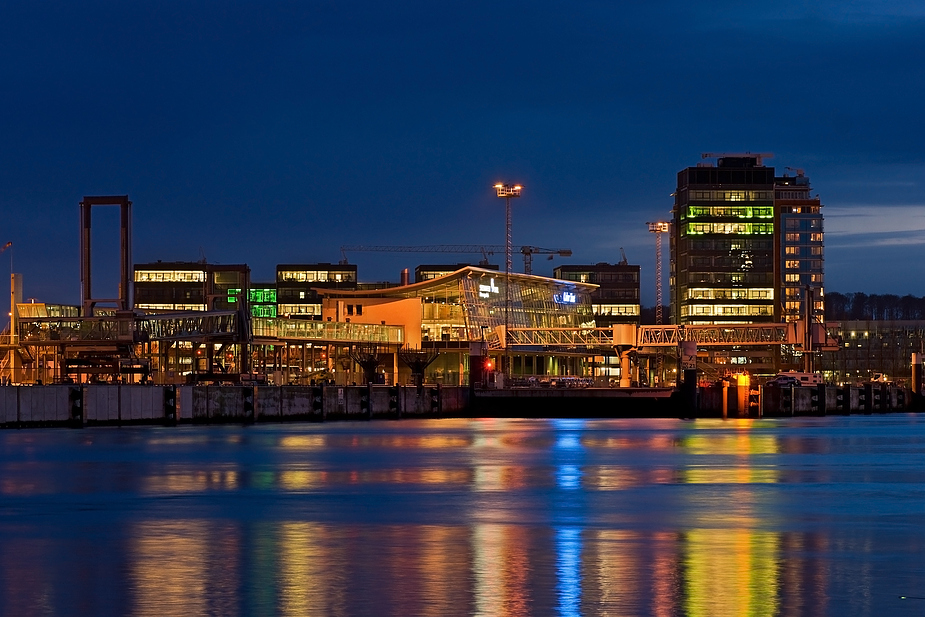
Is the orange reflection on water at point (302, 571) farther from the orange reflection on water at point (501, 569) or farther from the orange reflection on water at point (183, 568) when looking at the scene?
the orange reflection on water at point (501, 569)

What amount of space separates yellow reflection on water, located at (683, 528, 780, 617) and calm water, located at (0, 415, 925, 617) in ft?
0.20

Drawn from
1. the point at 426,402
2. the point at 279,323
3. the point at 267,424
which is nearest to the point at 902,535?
the point at 267,424

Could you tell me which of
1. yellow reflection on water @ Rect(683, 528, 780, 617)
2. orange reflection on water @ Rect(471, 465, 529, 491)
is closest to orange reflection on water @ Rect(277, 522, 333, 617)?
yellow reflection on water @ Rect(683, 528, 780, 617)

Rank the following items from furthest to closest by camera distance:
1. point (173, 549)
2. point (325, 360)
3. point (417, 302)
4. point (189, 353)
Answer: point (189, 353), point (417, 302), point (325, 360), point (173, 549)

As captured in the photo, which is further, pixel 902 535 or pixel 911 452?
pixel 911 452

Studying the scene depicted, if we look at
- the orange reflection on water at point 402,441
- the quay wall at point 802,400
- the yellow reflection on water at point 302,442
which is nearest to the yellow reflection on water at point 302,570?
the yellow reflection on water at point 302,442

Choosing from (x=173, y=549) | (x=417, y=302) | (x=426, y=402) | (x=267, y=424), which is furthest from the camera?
(x=417, y=302)

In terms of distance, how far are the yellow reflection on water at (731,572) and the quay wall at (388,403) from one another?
191ft

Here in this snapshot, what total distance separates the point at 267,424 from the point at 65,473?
46.0 meters

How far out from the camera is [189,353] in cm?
19812

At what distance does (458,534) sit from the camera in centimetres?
2644

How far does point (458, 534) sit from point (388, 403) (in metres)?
79.4

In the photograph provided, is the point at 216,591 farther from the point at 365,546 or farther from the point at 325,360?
Answer: the point at 325,360

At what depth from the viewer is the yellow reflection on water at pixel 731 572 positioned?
1845cm
